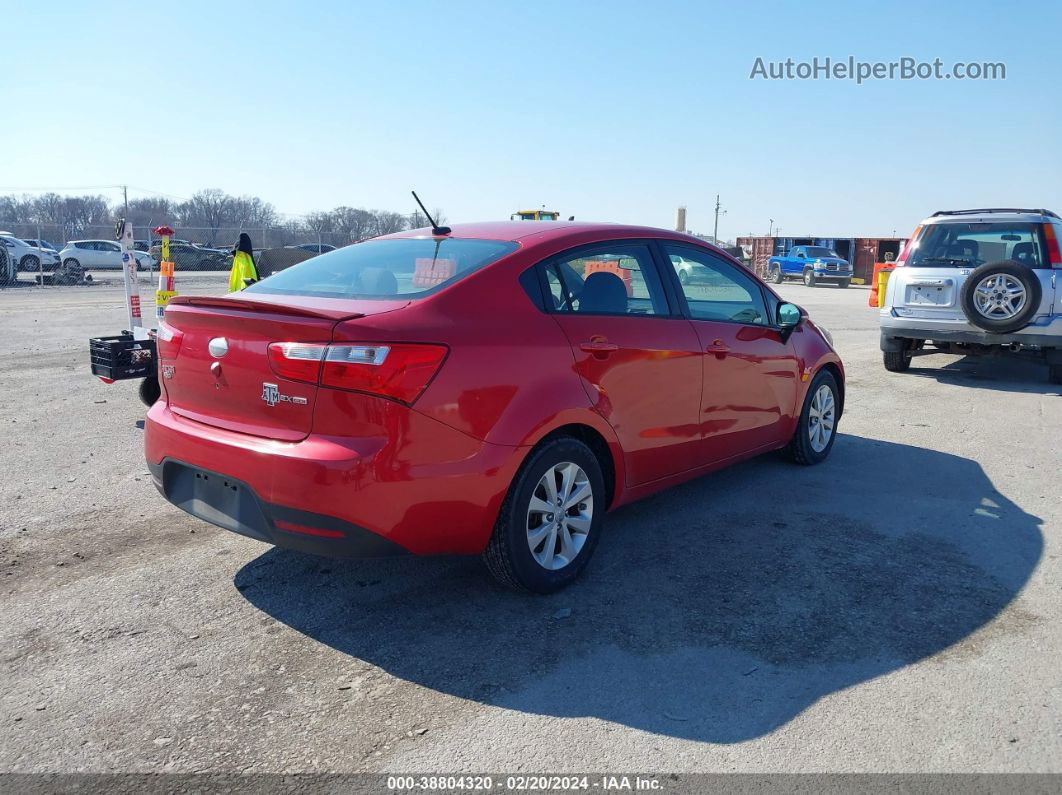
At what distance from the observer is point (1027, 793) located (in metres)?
2.52

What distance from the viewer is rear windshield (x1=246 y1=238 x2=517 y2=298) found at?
372cm

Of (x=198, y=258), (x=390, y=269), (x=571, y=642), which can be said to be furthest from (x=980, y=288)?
(x=198, y=258)

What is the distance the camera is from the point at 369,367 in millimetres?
3148

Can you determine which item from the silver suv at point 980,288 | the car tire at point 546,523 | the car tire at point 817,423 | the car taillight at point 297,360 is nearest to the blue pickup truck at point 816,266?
the silver suv at point 980,288

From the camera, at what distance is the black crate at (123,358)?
674cm

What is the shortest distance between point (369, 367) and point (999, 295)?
8.30 meters

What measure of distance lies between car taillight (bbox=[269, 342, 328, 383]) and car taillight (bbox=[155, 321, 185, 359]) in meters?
0.69

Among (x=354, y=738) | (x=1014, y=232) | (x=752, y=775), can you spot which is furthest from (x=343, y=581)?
(x=1014, y=232)

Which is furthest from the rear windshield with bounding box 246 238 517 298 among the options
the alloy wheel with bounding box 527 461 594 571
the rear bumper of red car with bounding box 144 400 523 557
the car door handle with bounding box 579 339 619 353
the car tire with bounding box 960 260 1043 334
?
the car tire with bounding box 960 260 1043 334

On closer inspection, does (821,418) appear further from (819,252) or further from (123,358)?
(819,252)

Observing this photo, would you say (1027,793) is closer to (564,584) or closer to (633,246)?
(564,584)

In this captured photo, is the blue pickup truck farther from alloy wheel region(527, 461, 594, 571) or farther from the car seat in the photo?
alloy wheel region(527, 461, 594, 571)

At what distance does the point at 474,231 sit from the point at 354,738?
2.51m

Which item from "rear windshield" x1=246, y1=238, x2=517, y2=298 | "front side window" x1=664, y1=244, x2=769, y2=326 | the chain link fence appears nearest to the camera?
"rear windshield" x1=246, y1=238, x2=517, y2=298
